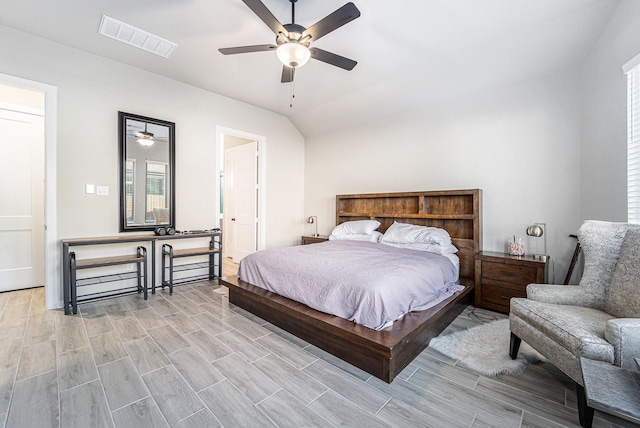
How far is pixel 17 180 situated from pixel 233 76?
332 cm

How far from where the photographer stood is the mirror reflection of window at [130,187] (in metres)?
3.67

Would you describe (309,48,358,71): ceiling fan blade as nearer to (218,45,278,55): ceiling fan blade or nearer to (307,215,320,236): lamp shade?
(218,45,278,55): ceiling fan blade

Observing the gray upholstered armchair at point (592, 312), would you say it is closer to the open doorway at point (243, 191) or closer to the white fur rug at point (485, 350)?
the white fur rug at point (485, 350)

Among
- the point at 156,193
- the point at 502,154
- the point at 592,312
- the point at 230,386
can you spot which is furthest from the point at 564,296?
the point at 156,193

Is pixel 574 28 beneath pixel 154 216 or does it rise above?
above

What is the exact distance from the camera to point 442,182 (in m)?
4.02

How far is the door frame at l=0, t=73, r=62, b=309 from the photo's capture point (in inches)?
123

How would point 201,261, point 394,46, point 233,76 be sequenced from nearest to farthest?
point 394,46 < point 233,76 < point 201,261

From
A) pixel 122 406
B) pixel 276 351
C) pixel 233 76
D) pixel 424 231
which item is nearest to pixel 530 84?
pixel 424 231

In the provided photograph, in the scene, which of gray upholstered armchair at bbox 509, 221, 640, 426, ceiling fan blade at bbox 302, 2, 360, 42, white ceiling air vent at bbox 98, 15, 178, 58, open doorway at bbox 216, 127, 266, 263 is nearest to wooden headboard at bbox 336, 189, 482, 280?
gray upholstered armchair at bbox 509, 221, 640, 426

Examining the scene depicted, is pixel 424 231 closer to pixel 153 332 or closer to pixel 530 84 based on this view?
pixel 530 84

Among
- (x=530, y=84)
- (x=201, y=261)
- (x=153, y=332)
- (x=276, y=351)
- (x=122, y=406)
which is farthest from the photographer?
(x=201, y=261)

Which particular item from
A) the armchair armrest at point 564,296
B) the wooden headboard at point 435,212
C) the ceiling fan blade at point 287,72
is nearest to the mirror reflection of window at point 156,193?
the ceiling fan blade at point 287,72

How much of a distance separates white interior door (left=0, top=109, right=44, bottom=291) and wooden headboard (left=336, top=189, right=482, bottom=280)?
4550mm
